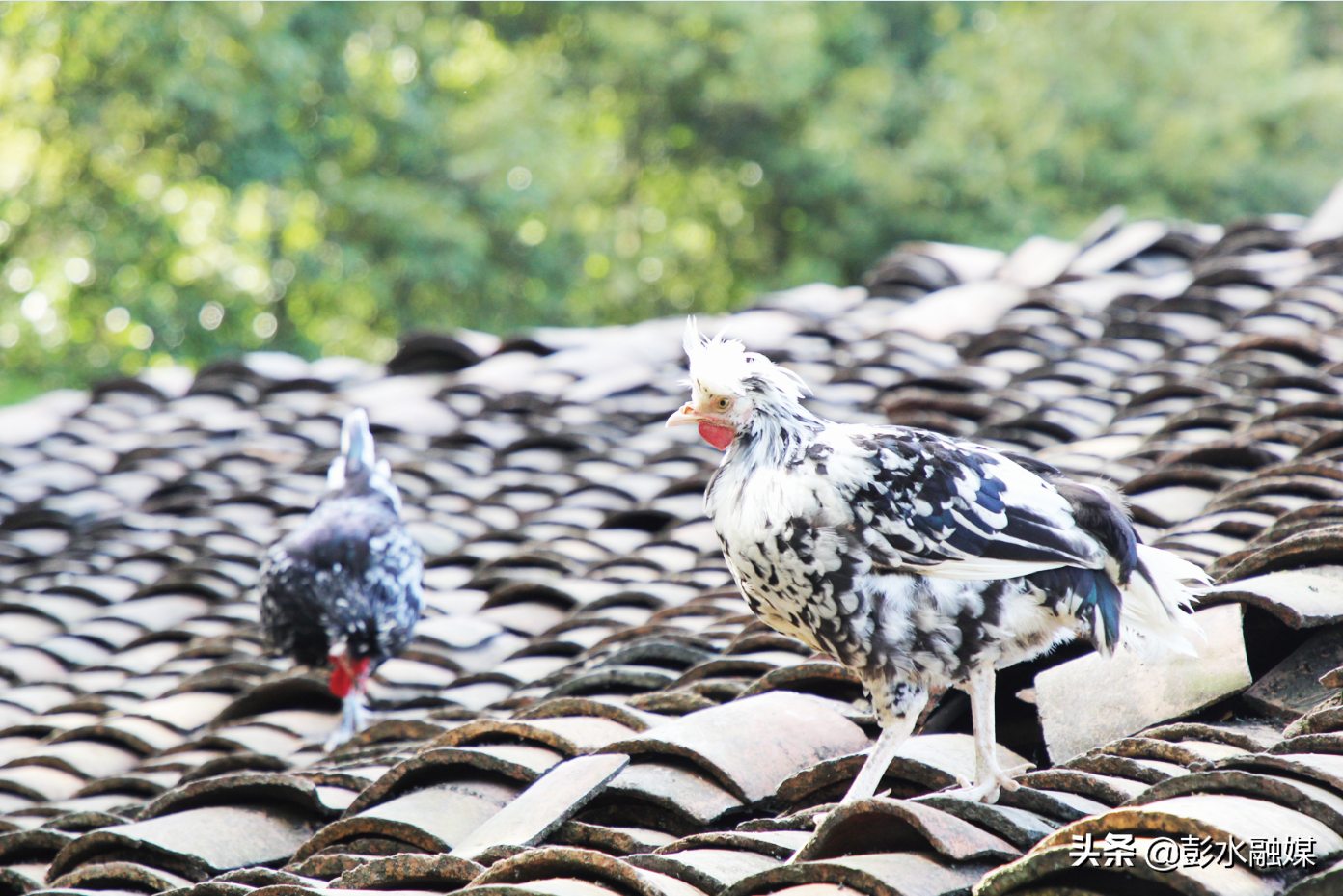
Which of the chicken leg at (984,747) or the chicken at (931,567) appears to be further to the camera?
the chicken at (931,567)

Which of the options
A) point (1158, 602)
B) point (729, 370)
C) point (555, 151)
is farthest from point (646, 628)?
point (555, 151)

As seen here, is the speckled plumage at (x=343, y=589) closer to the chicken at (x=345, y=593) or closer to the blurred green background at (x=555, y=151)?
the chicken at (x=345, y=593)

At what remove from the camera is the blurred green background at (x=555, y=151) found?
16.8 metres

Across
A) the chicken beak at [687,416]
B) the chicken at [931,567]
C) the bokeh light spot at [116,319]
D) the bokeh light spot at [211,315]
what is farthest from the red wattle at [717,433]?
the bokeh light spot at [116,319]

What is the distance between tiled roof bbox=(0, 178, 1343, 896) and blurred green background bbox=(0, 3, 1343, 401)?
1014 centimetres

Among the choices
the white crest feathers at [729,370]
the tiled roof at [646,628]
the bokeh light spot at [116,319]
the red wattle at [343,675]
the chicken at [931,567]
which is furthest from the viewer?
the bokeh light spot at [116,319]

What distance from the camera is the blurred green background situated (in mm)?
16750

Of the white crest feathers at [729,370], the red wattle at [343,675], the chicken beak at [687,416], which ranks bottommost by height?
the red wattle at [343,675]

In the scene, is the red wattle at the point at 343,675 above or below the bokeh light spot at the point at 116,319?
below

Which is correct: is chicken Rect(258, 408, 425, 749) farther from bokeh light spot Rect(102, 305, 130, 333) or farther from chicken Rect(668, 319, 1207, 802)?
bokeh light spot Rect(102, 305, 130, 333)

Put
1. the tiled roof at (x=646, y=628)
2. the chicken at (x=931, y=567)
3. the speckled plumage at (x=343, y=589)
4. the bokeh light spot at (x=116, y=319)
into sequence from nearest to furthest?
the tiled roof at (x=646, y=628) → the chicken at (x=931, y=567) → the speckled plumage at (x=343, y=589) → the bokeh light spot at (x=116, y=319)

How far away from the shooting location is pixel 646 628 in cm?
368

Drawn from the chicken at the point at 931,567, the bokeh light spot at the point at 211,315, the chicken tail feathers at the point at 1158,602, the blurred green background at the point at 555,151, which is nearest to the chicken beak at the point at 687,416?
the chicken at the point at 931,567

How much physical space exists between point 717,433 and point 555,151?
1692cm
